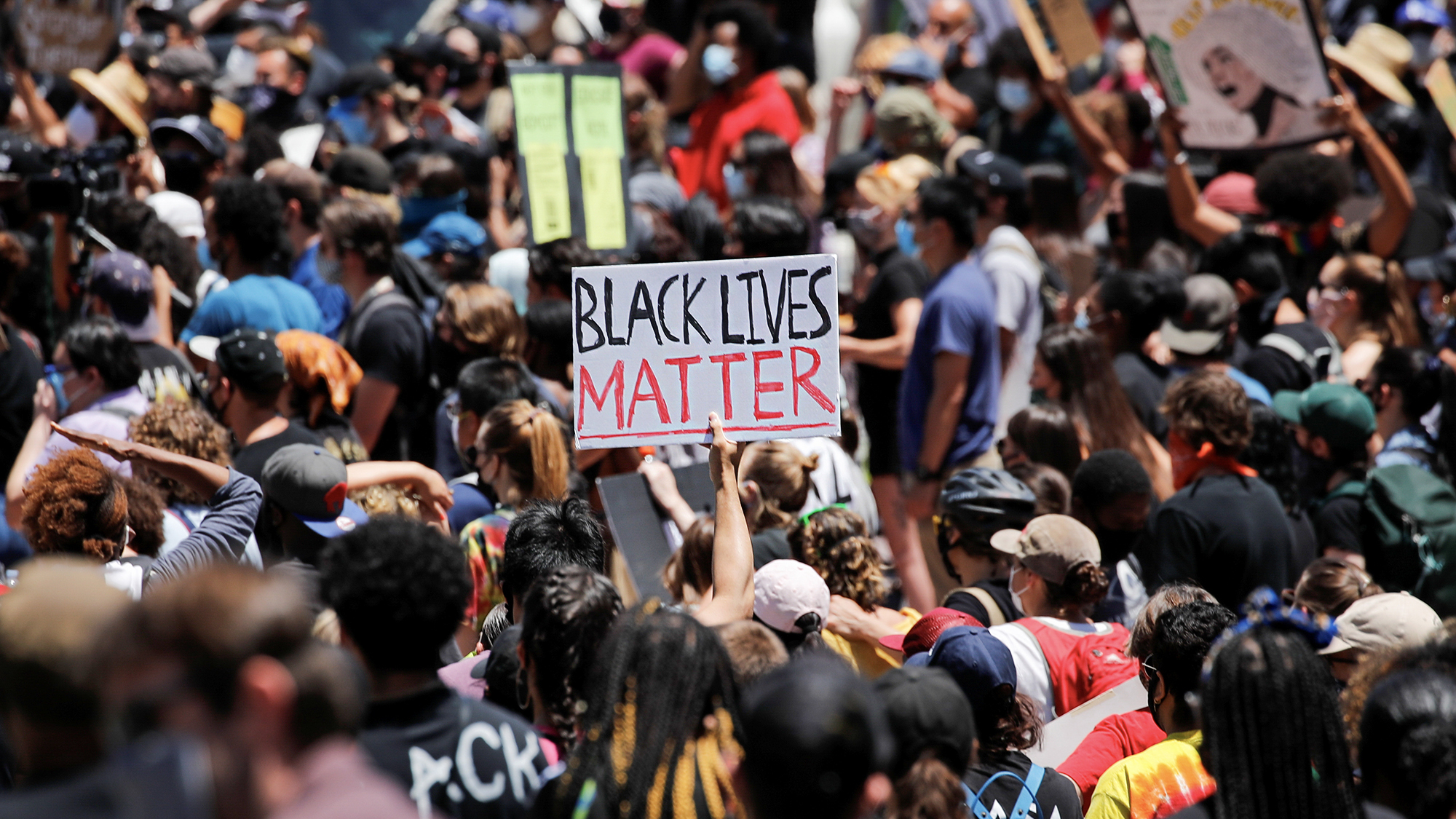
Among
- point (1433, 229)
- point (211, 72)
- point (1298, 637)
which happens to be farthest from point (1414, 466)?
point (211, 72)

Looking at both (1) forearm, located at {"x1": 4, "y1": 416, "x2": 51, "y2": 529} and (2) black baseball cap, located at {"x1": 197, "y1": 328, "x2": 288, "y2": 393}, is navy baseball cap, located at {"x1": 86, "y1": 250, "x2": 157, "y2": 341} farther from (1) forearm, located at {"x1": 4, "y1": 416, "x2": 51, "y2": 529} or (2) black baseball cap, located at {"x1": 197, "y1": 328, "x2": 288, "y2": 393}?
(2) black baseball cap, located at {"x1": 197, "y1": 328, "x2": 288, "y2": 393}

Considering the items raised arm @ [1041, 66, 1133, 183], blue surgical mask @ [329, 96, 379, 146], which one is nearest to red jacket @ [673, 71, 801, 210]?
raised arm @ [1041, 66, 1133, 183]

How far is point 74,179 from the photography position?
702 cm

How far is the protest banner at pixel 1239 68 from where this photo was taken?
726 cm

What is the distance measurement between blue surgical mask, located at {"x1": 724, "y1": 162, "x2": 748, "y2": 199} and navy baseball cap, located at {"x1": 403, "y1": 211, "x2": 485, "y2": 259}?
225 centimetres

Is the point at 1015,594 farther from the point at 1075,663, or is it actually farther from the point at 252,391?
the point at 252,391

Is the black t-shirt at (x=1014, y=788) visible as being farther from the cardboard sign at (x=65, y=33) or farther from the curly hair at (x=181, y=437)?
the cardboard sign at (x=65, y=33)

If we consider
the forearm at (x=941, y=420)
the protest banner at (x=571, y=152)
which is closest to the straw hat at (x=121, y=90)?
the protest banner at (x=571, y=152)

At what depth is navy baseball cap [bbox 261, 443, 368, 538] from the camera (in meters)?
4.46

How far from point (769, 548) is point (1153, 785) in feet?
5.65

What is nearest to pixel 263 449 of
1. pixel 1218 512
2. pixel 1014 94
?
pixel 1218 512

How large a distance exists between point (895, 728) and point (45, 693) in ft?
4.95

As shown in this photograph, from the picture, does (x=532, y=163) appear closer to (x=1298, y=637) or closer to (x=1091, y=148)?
(x=1091, y=148)

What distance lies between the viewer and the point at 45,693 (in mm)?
2057
